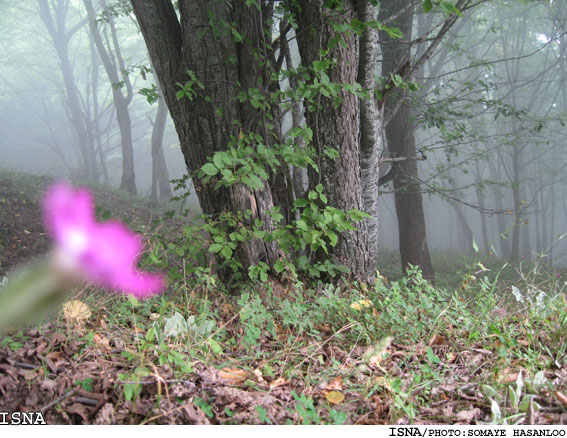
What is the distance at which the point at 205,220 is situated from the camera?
3.31 metres

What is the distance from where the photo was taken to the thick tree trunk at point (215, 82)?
3.21m

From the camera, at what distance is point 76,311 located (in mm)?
2176

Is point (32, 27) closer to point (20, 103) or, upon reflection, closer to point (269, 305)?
point (20, 103)

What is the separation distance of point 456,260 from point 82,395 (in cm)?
1323

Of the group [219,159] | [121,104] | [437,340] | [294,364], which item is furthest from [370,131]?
[121,104]

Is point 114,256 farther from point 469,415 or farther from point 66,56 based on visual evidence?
point 66,56

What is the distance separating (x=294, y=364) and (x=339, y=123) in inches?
81.4

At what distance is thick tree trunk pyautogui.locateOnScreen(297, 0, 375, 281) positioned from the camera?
3.14 metres

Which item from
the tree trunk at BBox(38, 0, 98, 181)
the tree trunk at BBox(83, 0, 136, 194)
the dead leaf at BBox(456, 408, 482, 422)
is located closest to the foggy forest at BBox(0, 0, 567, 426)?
the dead leaf at BBox(456, 408, 482, 422)

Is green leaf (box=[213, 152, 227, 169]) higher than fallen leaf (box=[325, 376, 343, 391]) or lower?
higher

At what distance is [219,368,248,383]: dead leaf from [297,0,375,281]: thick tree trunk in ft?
5.85

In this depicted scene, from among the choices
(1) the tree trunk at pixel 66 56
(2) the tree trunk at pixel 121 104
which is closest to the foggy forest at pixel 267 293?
(2) the tree trunk at pixel 121 104

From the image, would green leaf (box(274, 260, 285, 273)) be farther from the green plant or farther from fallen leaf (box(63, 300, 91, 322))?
the green plant

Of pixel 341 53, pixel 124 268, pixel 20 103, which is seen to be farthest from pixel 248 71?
pixel 20 103
